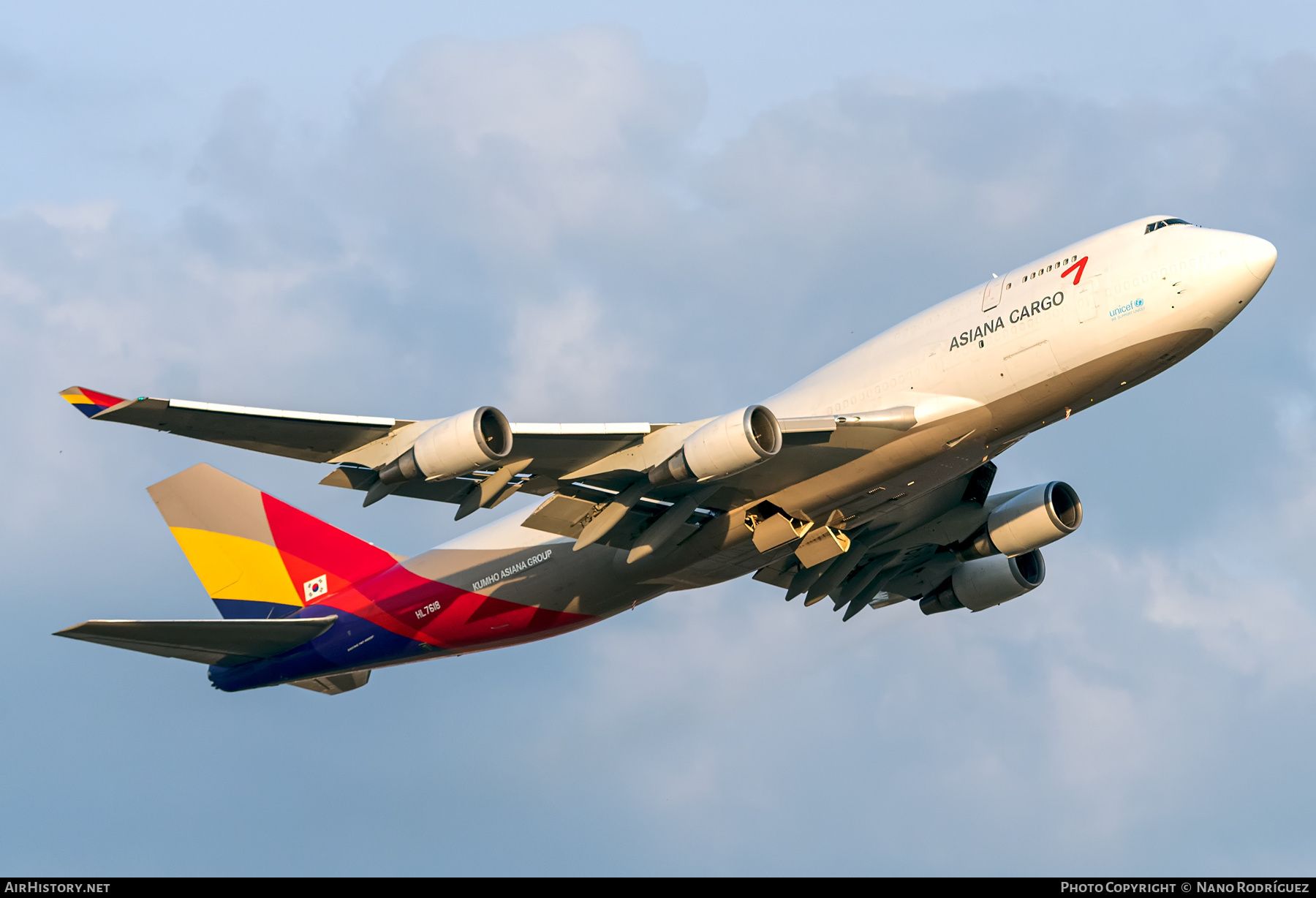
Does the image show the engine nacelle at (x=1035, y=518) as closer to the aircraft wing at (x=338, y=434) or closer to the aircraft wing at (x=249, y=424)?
the aircraft wing at (x=338, y=434)

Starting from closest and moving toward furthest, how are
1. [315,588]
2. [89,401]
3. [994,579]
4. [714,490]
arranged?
[89,401], [714,490], [315,588], [994,579]

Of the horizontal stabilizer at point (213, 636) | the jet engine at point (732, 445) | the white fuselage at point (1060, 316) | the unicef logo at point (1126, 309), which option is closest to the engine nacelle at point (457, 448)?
the jet engine at point (732, 445)

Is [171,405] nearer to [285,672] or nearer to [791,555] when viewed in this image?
[285,672]

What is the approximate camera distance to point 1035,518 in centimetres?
3425

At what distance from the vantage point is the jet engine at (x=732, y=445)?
84.6 ft

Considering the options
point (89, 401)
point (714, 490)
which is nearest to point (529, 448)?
point (714, 490)

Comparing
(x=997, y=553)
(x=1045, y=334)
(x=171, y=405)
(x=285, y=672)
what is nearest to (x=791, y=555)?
(x=997, y=553)

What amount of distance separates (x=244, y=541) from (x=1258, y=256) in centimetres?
2768

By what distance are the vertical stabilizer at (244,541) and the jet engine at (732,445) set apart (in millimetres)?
14581

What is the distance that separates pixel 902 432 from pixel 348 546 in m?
17.1

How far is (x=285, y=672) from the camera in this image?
35.4 m

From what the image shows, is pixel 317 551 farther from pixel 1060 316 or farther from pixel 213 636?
pixel 1060 316

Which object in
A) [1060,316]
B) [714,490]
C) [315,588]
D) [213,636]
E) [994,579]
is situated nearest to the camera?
[1060,316]

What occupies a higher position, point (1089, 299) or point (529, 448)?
point (1089, 299)
